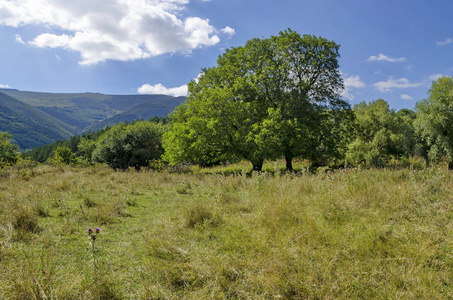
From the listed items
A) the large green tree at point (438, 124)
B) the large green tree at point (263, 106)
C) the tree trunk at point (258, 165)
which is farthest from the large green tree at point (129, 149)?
the large green tree at point (438, 124)

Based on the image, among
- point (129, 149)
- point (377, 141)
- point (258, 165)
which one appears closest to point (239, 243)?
point (258, 165)

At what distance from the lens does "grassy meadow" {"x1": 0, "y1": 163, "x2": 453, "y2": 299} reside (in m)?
2.67

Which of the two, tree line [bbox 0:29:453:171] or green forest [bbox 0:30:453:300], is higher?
tree line [bbox 0:29:453:171]

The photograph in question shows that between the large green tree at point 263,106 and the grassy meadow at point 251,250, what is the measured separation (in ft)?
35.2

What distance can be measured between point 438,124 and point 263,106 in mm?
19155

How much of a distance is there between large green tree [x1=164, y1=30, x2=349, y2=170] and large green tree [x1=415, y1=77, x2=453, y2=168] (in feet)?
39.2

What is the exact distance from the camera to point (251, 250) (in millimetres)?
3588

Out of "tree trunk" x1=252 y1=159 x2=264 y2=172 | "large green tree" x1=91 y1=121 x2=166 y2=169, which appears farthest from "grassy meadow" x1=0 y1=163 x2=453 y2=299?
"large green tree" x1=91 y1=121 x2=166 y2=169

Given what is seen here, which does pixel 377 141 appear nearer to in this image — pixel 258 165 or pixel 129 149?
pixel 258 165

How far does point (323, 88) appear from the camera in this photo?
784 inches

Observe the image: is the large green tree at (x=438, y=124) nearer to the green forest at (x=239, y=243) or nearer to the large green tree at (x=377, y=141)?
the large green tree at (x=377, y=141)

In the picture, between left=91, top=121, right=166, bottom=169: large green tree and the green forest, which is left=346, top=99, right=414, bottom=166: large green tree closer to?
the green forest

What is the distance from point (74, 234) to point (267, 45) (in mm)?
19775

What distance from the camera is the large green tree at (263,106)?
1695 centimetres
